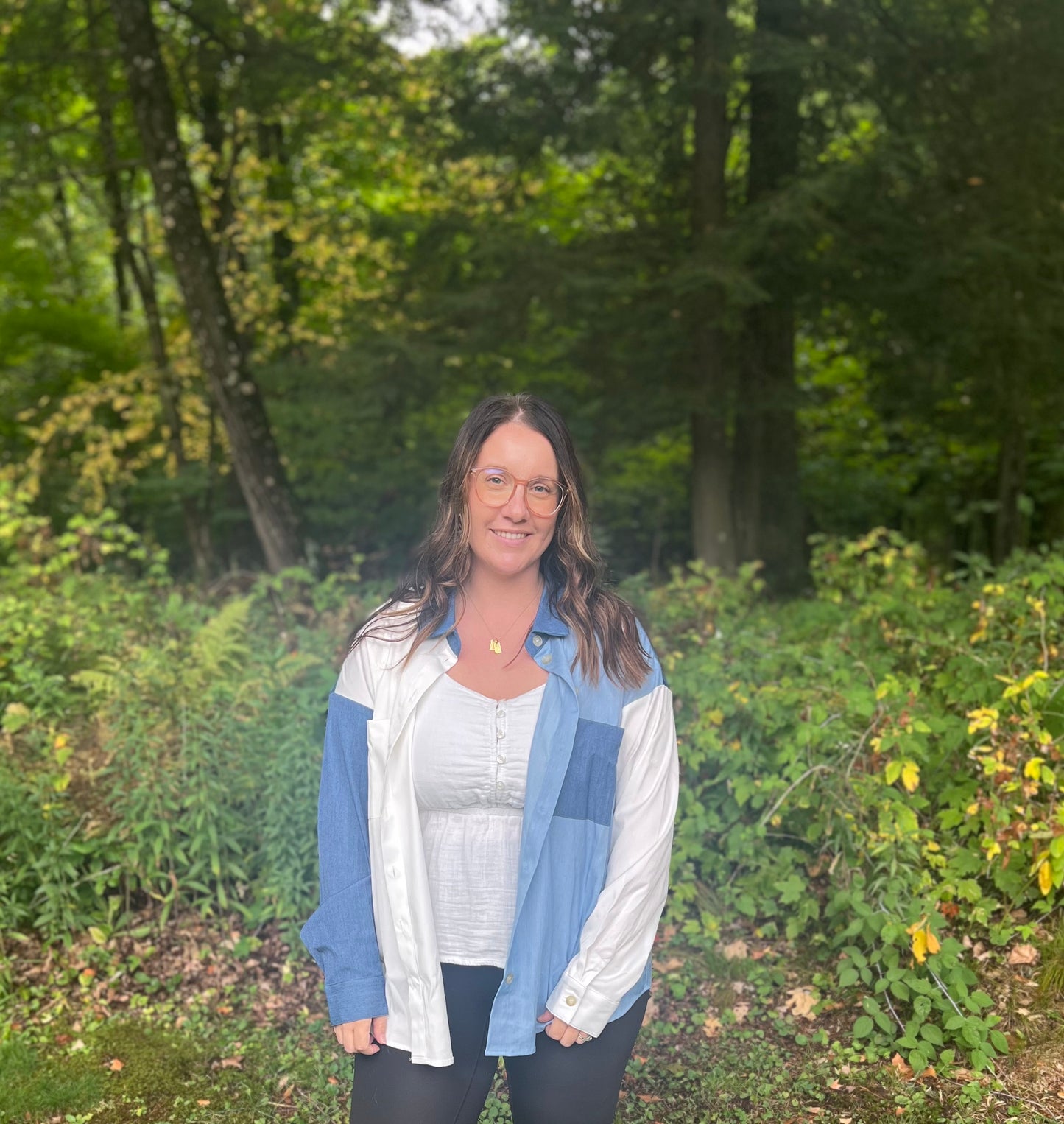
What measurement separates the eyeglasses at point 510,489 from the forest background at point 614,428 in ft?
6.23

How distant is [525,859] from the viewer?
2.07 m

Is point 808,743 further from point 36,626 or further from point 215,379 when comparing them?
point 215,379

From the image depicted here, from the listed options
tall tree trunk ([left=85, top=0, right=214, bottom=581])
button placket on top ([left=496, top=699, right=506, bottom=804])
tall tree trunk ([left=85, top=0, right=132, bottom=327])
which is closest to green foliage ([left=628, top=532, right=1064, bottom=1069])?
button placket on top ([left=496, top=699, right=506, bottom=804])

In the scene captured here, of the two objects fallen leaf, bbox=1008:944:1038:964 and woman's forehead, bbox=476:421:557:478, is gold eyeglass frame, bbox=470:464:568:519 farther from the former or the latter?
→ fallen leaf, bbox=1008:944:1038:964

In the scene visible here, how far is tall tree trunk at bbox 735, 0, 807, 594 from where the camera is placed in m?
8.19

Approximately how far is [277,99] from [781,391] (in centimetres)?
507

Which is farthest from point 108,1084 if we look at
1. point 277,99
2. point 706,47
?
point 277,99

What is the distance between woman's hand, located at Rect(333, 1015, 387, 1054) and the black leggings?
26 millimetres

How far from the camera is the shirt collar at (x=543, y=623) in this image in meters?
2.20

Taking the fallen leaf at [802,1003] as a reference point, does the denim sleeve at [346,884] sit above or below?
above

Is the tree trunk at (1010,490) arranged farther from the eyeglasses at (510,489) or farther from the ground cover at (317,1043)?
the eyeglasses at (510,489)

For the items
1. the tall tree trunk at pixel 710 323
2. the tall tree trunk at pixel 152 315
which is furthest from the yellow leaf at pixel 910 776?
the tall tree trunk at pixel 152 315

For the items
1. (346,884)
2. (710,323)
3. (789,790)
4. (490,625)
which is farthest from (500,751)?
(710,323)

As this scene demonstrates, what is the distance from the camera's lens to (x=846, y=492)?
45.9 feet
